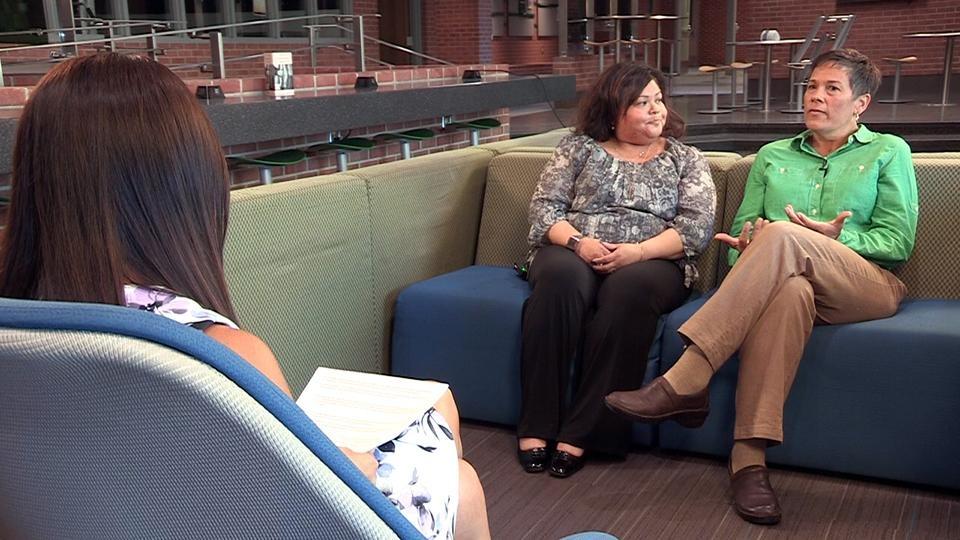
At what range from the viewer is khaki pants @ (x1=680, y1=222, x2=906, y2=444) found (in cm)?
222

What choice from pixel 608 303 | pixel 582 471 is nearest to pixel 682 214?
pixel 608 303

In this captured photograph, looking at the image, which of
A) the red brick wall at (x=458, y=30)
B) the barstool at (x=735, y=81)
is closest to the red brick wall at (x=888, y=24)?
the barstool at (x=735, y=81)

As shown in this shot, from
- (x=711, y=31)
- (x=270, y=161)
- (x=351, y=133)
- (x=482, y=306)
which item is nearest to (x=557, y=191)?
(x=482, y=306)

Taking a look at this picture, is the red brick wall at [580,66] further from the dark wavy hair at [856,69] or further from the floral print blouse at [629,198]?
the dark wavy hair at [856,69]

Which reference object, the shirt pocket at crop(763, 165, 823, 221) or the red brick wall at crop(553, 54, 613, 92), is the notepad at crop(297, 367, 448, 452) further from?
the red brick wall at crop(553, 54, 613, 92)

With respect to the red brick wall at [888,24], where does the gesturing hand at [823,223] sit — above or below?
below

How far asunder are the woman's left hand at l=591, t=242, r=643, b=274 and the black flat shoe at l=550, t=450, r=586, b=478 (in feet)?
1.75

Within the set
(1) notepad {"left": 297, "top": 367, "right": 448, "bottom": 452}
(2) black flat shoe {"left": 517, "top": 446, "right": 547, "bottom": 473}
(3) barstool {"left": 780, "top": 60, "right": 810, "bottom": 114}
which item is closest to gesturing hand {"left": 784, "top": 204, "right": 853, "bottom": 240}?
(2) black flat shoe {"left": 517, "top": 446, "right": 547, "bottom": 473}

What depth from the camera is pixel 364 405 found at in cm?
132

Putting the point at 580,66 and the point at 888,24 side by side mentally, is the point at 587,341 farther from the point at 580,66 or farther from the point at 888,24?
the point at 580,66

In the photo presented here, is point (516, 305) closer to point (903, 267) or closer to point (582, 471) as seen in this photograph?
point (582, 471)

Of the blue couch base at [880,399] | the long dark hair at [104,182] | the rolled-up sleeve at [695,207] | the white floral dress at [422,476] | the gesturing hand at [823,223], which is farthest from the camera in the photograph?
the rolled-up sleeve at [695,207]

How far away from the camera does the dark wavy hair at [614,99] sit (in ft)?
8.93

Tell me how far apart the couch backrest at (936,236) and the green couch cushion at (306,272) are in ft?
5.16
